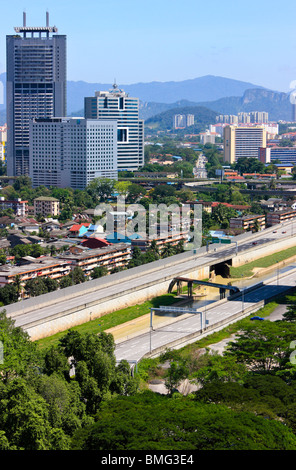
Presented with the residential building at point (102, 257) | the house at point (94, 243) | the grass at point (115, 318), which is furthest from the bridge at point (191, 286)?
the house at point (94, 243)

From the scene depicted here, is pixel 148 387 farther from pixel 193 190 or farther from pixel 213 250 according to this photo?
pixel 193 190

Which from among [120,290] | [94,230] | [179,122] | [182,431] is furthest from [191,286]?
[179,122]

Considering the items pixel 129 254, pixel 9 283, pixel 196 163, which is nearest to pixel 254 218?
pixel 129 254

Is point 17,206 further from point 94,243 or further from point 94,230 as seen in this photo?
point 94,243

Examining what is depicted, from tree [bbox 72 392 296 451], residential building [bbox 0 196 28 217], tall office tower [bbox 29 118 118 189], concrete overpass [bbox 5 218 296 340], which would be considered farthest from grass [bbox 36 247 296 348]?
tall office tower [bbox 29 118 118 189]

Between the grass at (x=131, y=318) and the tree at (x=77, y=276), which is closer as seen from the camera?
the grass at (x=131, y=318)

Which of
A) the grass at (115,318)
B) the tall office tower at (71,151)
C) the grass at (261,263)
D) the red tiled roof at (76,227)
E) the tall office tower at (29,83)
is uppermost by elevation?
the tall office tower at (29,83)

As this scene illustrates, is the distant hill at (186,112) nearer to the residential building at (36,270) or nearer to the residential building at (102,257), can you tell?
the residential building at (102,257)
